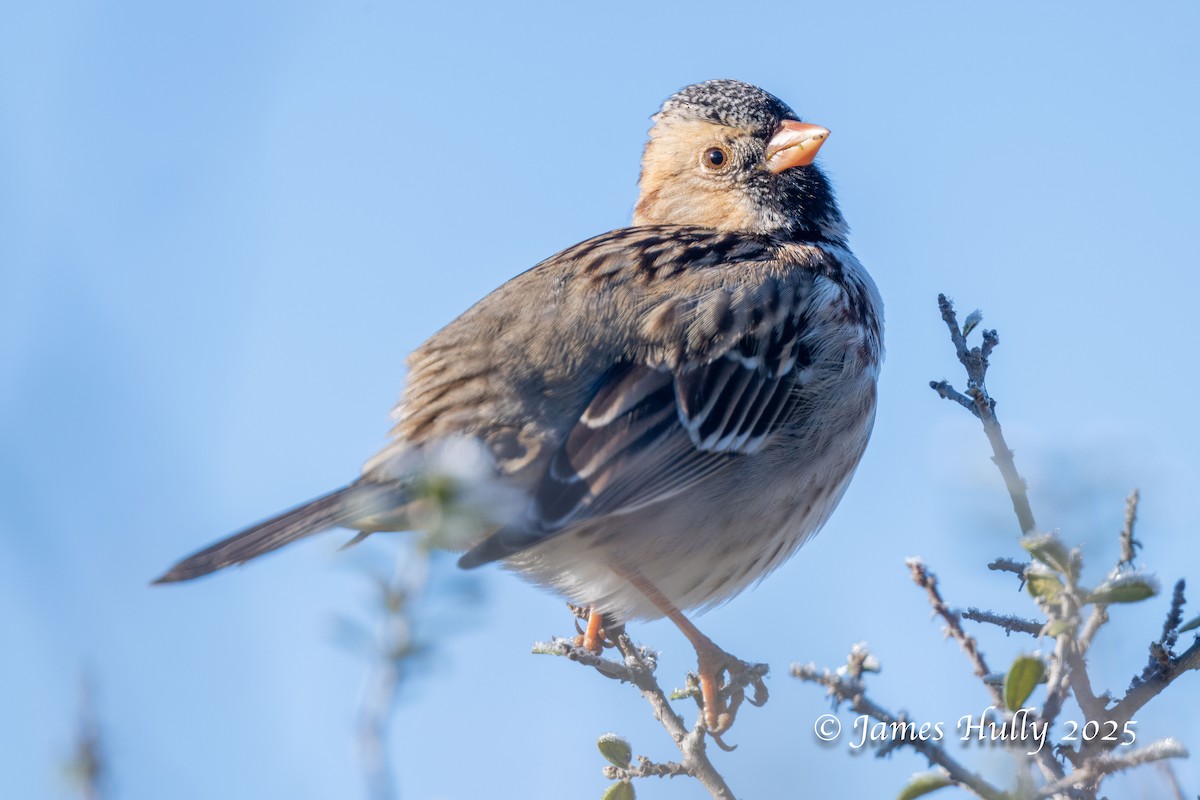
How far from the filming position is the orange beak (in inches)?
224

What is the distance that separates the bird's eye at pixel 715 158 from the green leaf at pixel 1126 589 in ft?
12.8

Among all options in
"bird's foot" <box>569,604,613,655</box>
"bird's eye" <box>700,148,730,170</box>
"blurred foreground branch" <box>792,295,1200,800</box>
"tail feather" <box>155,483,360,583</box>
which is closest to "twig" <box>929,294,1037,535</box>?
"blurred foreground branch" <box>792,295,1200,800</box>

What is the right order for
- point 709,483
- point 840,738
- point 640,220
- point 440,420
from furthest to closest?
point 640,220 < point 709,483 < point 440,420 < point 840,738

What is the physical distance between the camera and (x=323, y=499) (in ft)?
13.1

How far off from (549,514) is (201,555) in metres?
1.02

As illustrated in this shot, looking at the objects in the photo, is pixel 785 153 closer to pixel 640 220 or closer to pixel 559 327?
pixel 640 220

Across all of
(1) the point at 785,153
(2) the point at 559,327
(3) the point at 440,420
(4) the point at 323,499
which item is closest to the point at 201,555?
(4) the point at 323,499

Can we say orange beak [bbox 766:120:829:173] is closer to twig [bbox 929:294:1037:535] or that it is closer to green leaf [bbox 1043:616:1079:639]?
twig [bbox 929:294:1037:535]

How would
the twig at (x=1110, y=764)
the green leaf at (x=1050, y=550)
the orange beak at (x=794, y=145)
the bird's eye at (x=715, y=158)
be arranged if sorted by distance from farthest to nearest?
the bird's eye at (x=715, y=158) → the orange beak at (x=794, y=145) → the green leaf at (x=1050, y=550) → the twig at (x=1110, y=764)

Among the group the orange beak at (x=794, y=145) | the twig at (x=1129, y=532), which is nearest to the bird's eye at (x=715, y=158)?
the orange beak at (x=794, y=145)

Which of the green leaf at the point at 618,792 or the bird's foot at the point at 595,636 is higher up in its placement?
the bird's foot at the point at 595,636

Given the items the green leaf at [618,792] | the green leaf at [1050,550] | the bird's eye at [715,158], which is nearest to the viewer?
the green leaf at [1050,550]

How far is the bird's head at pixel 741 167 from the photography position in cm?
574

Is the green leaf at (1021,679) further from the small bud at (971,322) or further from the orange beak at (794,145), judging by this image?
the orange beak at (794,145)
